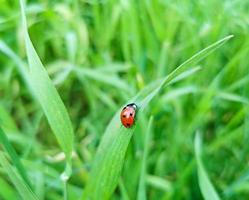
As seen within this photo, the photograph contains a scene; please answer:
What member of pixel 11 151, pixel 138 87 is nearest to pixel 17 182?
pixel 11 151

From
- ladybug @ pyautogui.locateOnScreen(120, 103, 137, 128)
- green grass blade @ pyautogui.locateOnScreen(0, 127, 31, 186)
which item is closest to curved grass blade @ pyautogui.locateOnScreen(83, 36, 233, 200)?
ladybug @ pyautogui.locateOnScreen(120, 103, 137, 128)

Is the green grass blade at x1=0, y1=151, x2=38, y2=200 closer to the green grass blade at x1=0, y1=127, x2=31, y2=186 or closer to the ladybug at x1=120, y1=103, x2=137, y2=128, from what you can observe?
the green grass blade at x1=0, y1=127, x2=31, y2=186

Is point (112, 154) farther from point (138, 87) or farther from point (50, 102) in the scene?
point (138, 87)

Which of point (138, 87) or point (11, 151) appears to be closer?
point (11, 151)

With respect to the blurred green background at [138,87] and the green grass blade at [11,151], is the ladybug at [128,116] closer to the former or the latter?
the green grass blade at [11,151]

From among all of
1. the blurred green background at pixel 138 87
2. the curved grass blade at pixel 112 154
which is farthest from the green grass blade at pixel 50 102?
the blurred green background at pixel 138 87

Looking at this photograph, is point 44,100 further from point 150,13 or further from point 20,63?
point 150,13

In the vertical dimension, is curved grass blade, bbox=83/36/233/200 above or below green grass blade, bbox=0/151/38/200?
below
